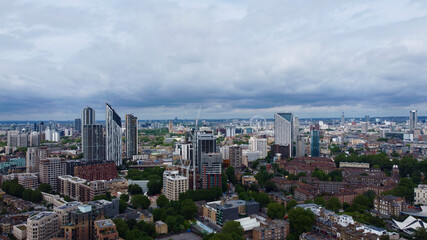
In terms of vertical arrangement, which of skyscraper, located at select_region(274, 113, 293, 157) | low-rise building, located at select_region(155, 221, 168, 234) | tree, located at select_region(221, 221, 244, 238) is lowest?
low-rise building, located at select_region(155, 221, 168, 234)

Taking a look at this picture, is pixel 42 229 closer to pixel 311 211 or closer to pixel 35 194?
pixel 35 194

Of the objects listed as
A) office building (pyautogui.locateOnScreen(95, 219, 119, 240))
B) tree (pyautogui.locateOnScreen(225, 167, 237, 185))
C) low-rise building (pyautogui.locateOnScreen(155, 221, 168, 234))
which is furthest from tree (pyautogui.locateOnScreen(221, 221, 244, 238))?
tree (pyautogui.locateOnScreen(225, 167, 237, 185))

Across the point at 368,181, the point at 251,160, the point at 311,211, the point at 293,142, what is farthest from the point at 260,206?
the point at 293,142

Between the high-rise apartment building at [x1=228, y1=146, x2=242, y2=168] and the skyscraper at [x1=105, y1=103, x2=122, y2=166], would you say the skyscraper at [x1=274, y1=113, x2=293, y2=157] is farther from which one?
the skyscraper at [x1=105, y1=103, x2=122, y2=166]

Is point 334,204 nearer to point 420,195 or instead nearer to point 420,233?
point 420,233

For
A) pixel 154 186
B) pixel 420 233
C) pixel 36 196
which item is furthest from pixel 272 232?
pixel 36 196

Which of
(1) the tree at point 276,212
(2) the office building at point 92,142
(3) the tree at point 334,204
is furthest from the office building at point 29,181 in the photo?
(3) the tree at point 334,204
